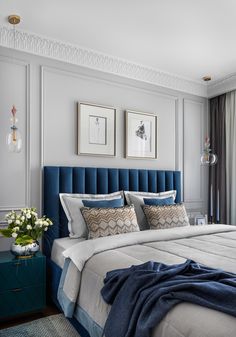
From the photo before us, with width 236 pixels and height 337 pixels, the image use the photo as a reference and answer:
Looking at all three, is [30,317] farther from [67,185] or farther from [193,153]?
[193,153]

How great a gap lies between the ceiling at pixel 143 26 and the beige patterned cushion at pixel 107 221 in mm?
1808

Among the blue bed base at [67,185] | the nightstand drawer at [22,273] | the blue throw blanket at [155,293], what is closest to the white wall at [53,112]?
the blue bed base at [67,185]

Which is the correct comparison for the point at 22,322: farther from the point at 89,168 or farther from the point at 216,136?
the point at 216,136

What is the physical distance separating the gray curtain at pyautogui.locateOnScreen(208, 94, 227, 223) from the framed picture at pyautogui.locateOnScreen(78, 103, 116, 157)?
1.81m

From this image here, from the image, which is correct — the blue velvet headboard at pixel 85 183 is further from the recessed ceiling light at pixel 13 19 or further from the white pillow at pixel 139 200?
the recessed ceiling light at pixel 13 19

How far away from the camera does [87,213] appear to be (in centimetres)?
278

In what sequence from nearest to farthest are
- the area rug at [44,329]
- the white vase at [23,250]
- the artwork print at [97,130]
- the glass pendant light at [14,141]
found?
1. the area rug at [44,329]
2. the white vase at [23,250]
3. the glass pendant light at [14,141]
4. the artwork print at [97,130]

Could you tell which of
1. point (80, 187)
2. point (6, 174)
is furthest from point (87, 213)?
point (6, 174)

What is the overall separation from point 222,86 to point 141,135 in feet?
5.02

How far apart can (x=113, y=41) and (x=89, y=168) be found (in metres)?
1.43

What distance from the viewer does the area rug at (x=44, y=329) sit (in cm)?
231

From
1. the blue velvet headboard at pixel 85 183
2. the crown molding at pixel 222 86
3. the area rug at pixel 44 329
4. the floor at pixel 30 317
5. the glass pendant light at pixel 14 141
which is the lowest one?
the floor at pixel 30 317

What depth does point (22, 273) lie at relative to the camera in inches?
99.0

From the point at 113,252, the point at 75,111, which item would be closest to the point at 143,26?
the point at 75,111
